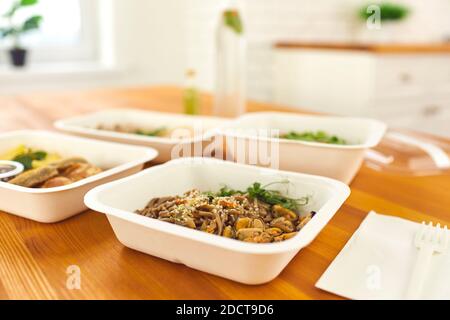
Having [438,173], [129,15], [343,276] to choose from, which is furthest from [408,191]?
[129,15]

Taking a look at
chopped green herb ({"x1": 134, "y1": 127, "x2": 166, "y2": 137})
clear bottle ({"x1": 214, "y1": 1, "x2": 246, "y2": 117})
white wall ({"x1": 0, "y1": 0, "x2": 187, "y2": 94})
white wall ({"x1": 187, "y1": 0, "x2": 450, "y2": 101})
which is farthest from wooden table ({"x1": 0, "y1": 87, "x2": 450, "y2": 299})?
white wall ({"x1": 0, "y1": 0, "x2": 187, "y2": 94})

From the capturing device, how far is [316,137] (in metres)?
0.95

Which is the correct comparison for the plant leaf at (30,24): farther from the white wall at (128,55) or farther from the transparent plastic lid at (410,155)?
the transparent plastic lid at (410,155)

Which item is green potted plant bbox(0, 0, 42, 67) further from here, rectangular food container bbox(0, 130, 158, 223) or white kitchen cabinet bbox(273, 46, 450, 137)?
rectangular food container bbox(0, 130, 158, 223)

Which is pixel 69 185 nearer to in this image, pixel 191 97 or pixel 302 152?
pixel 302 152

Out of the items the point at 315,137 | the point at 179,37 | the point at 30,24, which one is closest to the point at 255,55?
the point at 179,37

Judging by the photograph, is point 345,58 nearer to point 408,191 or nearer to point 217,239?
point 408,191

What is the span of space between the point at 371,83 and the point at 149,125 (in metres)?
1.66

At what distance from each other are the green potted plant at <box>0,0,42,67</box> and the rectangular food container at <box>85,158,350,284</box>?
2.26m

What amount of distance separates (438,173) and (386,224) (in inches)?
13.0

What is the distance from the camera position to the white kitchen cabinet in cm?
255

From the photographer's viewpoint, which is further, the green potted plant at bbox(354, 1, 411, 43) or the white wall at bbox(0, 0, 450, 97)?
the green potted plant at bbox(354, 1, 411, 43)

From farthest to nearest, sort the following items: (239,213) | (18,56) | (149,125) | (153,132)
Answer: (18,56)
(149,125)
(153,132)
(239,213)

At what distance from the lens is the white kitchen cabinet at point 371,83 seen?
2.55 metres
